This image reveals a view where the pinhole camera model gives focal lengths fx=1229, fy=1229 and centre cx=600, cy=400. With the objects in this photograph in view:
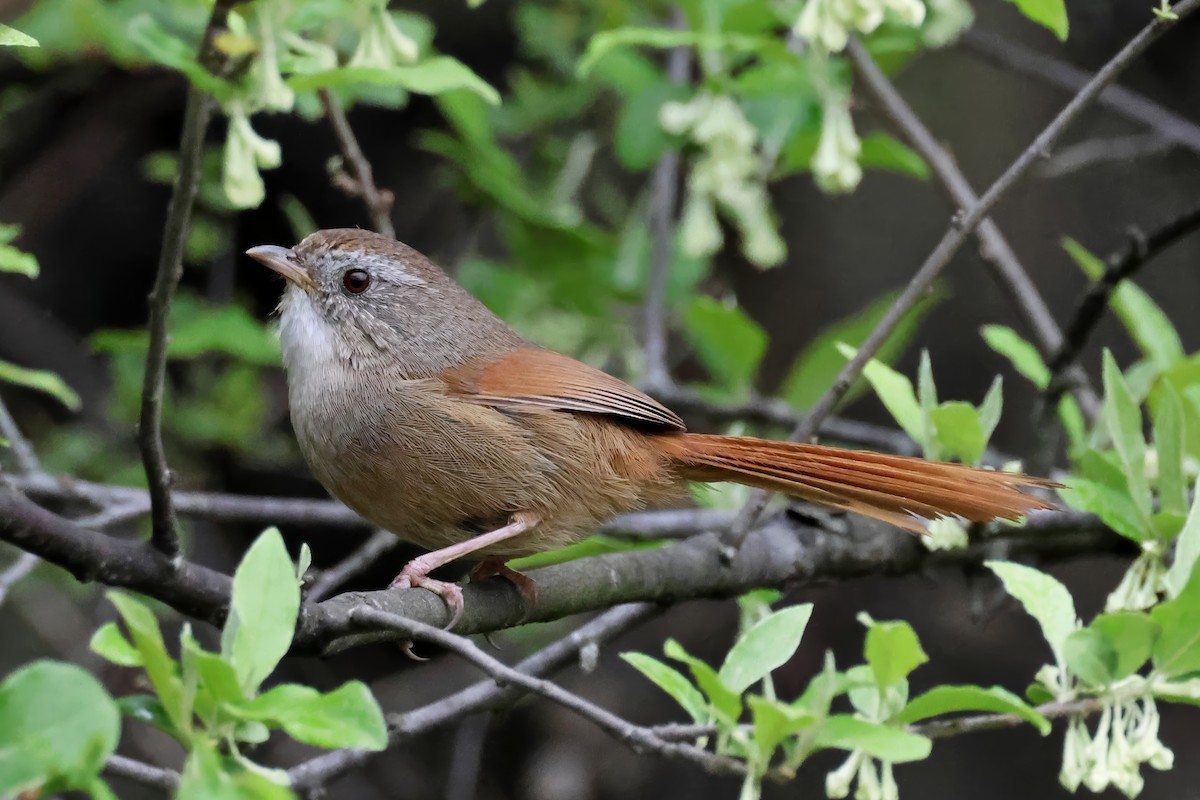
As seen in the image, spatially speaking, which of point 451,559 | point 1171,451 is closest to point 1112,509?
point 1171,451

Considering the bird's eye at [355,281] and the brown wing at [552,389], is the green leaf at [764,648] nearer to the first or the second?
the brown wing at [552,389]

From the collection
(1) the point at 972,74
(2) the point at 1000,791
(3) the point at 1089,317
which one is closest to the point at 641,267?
(3) the point at 1089,317

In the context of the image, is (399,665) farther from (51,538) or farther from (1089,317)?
(51,538)

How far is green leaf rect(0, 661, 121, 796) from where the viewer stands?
1267mm

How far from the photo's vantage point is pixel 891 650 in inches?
74.9

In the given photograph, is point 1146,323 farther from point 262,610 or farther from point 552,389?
point 262,610

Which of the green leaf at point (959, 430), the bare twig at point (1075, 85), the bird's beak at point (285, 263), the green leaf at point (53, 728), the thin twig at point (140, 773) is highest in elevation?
the bare twig at point (1075, 85)

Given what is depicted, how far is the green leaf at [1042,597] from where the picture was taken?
2.19m

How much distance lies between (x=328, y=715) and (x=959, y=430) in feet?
5.44

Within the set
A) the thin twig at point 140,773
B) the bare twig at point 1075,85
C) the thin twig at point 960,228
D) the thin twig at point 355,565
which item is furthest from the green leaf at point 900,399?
the bare twig at point 1075,85

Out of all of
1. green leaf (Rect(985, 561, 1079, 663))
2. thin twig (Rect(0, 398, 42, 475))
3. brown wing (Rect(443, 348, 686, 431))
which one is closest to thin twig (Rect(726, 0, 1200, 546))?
brown wing (Rect(443, 348, 686, 431))

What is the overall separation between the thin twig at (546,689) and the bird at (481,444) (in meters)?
0.59

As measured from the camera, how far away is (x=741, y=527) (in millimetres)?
2930

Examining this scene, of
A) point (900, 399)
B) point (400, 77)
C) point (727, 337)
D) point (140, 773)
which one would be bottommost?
point (140, 773)
